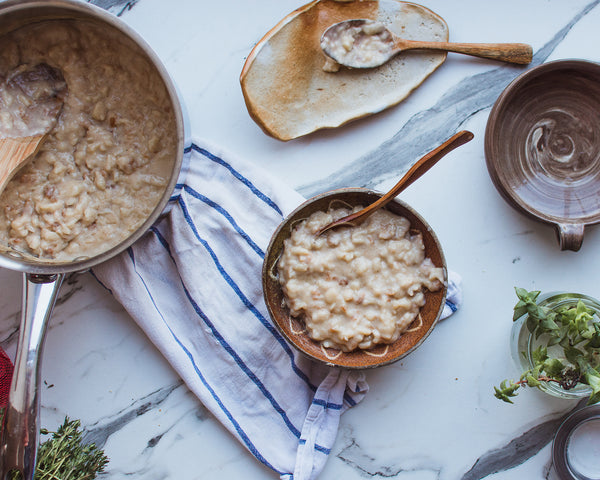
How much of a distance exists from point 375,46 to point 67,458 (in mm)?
1216

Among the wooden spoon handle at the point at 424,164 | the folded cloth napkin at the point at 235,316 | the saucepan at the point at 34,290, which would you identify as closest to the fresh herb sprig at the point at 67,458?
the saucepan at the point at 34,290

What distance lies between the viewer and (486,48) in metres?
1.43

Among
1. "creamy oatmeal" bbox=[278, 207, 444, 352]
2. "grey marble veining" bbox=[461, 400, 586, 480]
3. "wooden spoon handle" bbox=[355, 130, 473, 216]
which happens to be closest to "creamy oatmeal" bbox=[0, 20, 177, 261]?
"creamy oatmeal" bbox=[278, 207, 444, 352]

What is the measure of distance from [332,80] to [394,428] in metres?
0.90

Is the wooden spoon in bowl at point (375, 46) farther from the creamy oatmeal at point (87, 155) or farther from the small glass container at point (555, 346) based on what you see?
the small glass container at point (555, 346)

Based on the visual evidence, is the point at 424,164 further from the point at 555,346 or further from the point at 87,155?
Result: the point at 87,155

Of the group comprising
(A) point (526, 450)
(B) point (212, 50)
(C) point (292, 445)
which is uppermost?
(B) point (212, 50)

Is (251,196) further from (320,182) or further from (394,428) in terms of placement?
(394,428)

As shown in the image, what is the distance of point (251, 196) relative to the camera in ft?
4.73

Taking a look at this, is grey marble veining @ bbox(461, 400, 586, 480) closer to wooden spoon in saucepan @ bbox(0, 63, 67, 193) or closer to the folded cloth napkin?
the folded cloth napkin

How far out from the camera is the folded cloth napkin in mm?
1426

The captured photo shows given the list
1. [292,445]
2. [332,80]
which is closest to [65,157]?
[332,80]

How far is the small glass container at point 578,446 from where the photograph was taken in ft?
4.71

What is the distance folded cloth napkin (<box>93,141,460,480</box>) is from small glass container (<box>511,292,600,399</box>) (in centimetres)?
18
